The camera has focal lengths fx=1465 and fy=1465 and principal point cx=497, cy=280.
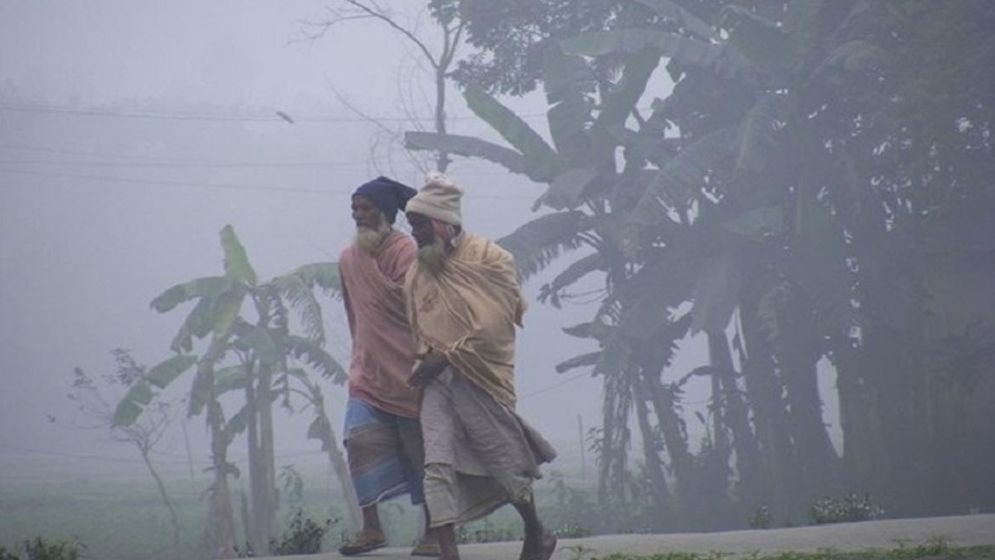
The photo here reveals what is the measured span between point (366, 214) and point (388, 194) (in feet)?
0.41

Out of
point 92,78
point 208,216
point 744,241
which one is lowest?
point 744,241

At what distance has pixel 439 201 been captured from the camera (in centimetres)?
552

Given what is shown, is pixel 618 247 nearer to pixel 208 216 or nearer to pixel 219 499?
pixel 219 499

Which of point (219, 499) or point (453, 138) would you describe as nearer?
point (453, 138)

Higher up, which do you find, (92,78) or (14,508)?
(92,78)

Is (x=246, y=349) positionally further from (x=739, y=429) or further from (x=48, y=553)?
(x=48, y=553)

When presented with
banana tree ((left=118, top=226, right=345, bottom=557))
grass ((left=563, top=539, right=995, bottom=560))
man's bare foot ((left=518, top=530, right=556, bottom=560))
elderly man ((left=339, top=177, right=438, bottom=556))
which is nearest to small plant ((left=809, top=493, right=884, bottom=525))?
grass ((left=563, top=539, right=995, bottom=560))

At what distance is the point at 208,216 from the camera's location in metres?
34.2

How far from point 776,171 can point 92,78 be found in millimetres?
20508

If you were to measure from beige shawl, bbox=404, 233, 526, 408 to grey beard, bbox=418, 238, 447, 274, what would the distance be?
2 cm

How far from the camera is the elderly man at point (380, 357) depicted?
234 inches

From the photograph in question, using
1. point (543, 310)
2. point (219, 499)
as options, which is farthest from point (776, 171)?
point (543, 310)

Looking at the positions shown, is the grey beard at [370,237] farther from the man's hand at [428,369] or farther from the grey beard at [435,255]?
the man's hand at [428,369]

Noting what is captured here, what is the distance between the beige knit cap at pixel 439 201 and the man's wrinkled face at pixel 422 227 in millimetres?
16
